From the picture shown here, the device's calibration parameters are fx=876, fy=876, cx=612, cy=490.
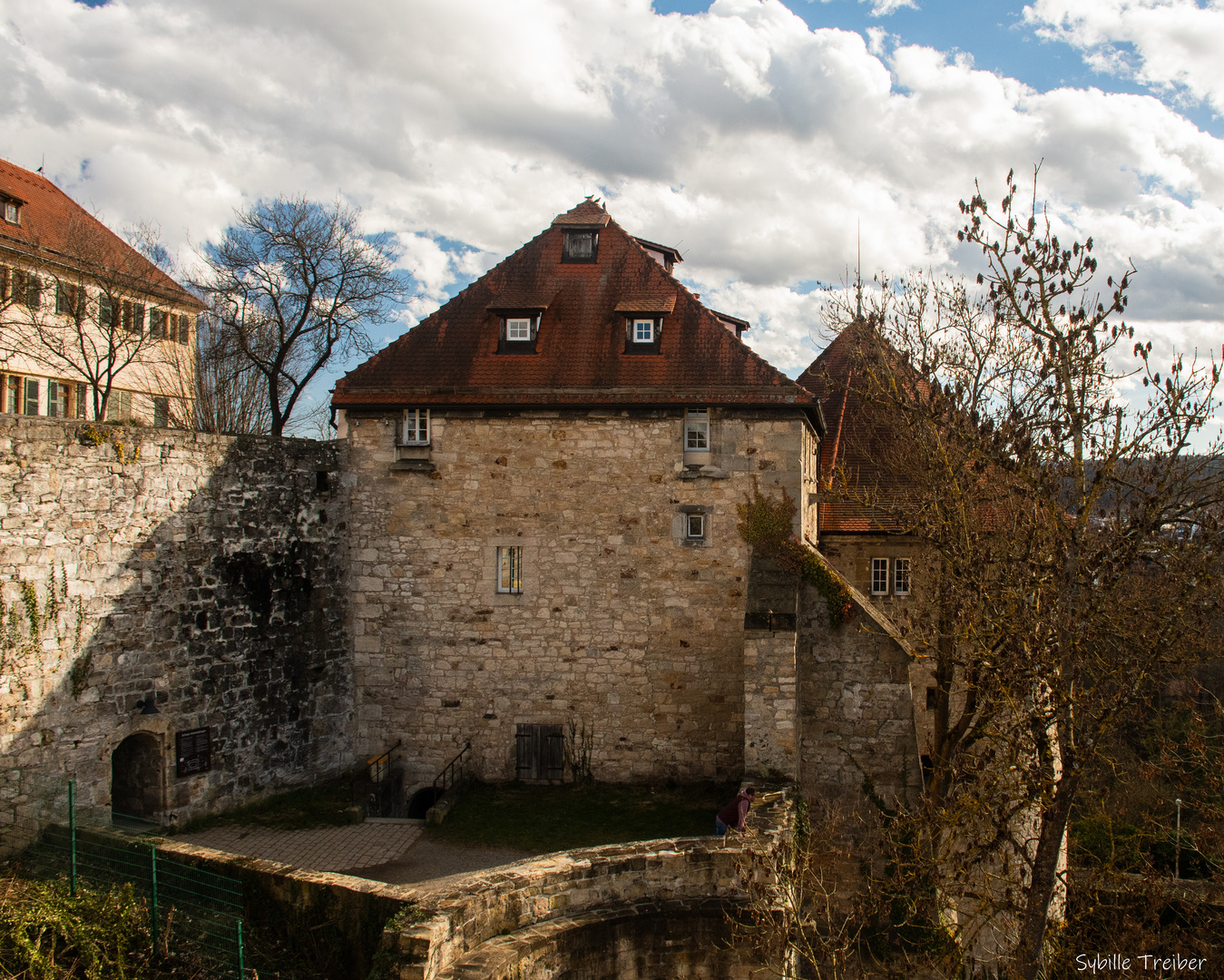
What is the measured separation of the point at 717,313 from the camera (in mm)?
20531

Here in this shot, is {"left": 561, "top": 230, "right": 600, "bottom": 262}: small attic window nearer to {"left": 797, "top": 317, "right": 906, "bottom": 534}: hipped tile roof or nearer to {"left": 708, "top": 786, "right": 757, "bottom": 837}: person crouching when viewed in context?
{"left": 797, "top": 317, "right": 906, "bottom": 534}: hipped tile roof

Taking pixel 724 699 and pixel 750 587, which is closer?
pixel 750 587

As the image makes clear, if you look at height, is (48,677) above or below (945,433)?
below

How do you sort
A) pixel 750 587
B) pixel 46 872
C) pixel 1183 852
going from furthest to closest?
1. pixel 1183 852
2. pixel 750 587
3. pixel 46 872

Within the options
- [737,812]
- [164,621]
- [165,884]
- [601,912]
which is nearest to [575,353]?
[164,621]

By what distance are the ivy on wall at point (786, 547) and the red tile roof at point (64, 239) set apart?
18021mm

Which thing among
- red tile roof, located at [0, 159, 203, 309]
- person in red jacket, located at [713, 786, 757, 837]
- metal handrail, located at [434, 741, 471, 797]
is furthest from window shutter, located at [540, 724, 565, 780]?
red tile roof, located at [0, 159, 203, 309]

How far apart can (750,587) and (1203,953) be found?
782 cm

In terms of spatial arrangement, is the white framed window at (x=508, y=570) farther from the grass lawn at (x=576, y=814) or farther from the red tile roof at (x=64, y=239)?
the red tile roof at (x=64, y=239)

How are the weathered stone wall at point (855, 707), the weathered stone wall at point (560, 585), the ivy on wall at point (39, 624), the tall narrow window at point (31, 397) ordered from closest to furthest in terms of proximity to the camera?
the ivy on wall at point (39, 624), the weathered stone wall at point (855, 707), the weathered stone wall at point (560, 585), the tall narrow window at point (31, 397)

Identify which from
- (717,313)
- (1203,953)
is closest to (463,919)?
(1203,953)

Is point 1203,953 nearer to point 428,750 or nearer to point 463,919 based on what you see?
point 463,919

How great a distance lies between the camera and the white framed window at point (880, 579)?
1895cm

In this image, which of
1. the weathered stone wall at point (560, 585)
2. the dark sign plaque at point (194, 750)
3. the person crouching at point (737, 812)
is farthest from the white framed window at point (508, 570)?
the person crouching at point (737, 812)
